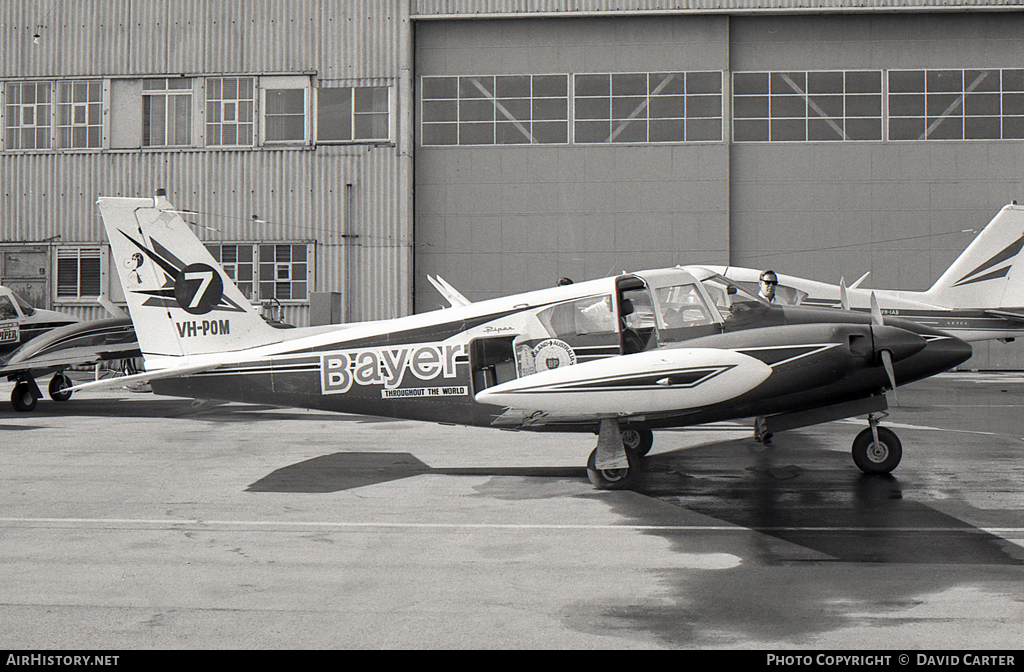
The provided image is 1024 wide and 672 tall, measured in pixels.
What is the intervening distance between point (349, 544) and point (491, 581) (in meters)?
1.50

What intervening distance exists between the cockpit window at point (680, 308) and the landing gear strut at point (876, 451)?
207cm

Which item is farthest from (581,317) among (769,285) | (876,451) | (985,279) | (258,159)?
(258,159)

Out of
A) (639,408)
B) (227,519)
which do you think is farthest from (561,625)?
(227,519)

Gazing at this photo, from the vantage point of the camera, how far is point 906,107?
1067 inches

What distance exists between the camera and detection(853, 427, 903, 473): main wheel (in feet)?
32.1

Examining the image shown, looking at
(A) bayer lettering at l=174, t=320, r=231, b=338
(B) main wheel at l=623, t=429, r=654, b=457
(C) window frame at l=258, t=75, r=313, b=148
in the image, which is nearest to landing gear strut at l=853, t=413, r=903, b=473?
(B) main wheel at l=623, t=429, r=654, b=457

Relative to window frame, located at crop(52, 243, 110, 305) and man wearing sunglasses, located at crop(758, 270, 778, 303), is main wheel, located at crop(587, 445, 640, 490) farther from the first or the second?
window frame, located at crop(52, 243, 110, 305)

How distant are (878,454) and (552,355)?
3565mm

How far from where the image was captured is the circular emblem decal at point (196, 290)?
10789 millimetres

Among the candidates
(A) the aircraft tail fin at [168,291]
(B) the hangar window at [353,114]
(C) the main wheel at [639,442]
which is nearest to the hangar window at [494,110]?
(B) the hangar window at [353,114]

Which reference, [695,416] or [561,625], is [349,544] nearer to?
[561,625]

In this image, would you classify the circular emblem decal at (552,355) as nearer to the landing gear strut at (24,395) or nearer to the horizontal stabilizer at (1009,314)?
the landing gear strut at (24,395)

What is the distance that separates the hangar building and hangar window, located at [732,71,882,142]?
0.06 meters

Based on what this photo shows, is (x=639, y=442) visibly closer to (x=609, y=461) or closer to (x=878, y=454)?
(x=609, y=461)
